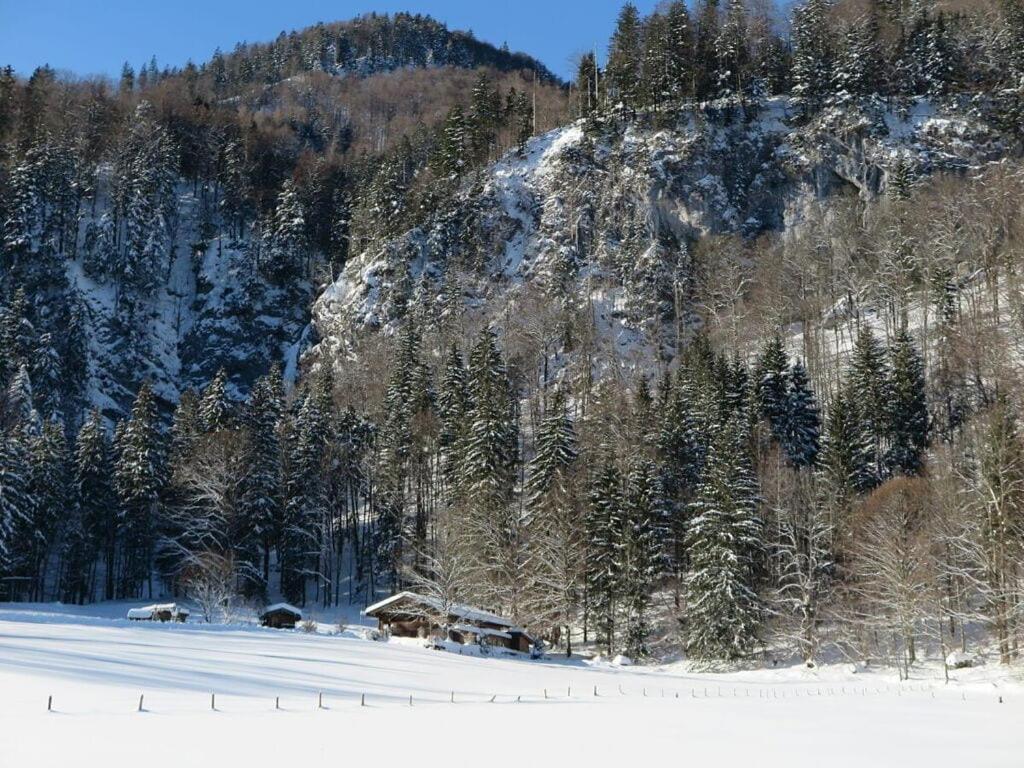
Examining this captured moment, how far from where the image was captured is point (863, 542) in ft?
140

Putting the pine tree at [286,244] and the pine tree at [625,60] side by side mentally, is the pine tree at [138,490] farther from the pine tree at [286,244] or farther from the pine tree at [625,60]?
the pine tree at [625,60]

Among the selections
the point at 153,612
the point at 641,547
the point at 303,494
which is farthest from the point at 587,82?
the point at 153,612

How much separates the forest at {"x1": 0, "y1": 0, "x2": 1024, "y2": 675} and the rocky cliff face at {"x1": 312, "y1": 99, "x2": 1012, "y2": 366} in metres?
1.32

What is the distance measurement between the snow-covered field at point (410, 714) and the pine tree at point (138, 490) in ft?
91.0

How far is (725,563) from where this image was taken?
43.0m

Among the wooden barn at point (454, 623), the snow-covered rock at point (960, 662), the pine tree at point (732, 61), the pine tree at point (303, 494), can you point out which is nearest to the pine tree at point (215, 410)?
the pine tree at point (303, 494)

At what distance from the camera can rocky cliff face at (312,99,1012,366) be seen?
92.6 m

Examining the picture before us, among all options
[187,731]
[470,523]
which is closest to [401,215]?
[470,523]

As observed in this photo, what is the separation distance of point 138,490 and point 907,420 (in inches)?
2213

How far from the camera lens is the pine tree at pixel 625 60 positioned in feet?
341

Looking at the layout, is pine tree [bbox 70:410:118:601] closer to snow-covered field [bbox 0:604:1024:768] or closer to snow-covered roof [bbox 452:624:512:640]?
snow-covered field [bbox 0:604:1024:768]

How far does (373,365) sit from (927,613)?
2320 inches

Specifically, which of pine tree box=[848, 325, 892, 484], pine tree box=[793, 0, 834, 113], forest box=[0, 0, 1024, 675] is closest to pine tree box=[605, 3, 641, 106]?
forest box=[0, 0, 1024, 675]

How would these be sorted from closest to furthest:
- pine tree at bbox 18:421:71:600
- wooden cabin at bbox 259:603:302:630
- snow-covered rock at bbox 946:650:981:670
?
snow-covered rock at bbox 946:650:981:670 → wooden cabin at bbox 259:603:302:630 → pine tree at bbox 18:421:71:600
